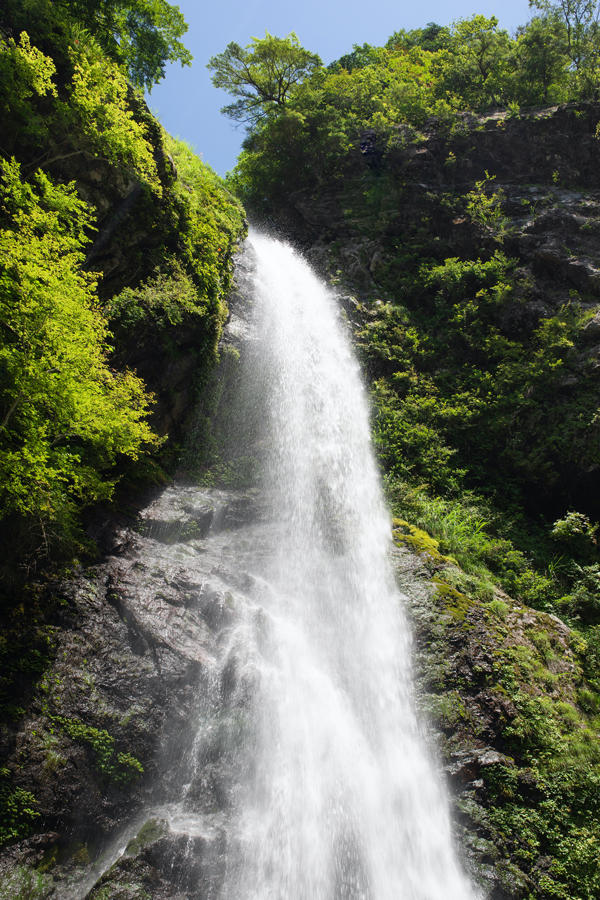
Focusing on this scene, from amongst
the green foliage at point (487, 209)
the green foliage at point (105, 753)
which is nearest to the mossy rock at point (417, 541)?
the green foliage at point (105, 753)

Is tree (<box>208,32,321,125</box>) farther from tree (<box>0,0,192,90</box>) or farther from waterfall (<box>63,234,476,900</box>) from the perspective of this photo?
waterfall (<box>63,234,476,900</box>)

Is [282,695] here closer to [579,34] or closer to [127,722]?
[127,722]

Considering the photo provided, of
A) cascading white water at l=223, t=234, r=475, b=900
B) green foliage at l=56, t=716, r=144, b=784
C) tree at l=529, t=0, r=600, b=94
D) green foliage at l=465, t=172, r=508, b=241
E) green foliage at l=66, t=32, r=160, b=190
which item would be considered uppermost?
tree at l=529, t=0, r=600, b=94

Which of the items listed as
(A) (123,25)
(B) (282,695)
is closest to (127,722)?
(B) (282,695)

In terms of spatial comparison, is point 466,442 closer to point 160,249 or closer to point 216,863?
point 160,249

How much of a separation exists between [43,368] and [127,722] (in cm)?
520

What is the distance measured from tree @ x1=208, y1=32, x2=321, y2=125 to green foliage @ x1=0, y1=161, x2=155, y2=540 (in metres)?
22.6

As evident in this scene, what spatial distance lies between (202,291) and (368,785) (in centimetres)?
1105

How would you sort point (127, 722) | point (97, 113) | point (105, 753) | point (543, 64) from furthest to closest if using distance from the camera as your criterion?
point (543, 64) → point (97, 113) → point (127, 722) → point (105, 753)

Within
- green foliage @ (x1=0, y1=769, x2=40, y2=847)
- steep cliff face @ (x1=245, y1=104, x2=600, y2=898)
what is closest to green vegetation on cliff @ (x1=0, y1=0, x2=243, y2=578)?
green foliage @ (x1=0, y1=769, x2=40, y2=847)

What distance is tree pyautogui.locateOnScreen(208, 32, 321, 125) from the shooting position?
23672 millimetres

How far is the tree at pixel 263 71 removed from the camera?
23.7 meters

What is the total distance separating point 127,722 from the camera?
21.8ft

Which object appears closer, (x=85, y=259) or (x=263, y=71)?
(x=85, y=259)
